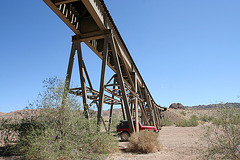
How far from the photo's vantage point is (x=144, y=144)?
8.39m

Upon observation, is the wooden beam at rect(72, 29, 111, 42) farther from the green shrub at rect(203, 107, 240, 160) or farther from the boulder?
the boulder

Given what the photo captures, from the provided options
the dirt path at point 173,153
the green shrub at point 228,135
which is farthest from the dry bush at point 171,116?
the green shrub at point 228,135

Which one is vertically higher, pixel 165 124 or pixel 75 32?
pixel 75 32

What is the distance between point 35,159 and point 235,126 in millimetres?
6434

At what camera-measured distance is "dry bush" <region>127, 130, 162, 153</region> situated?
8375 mm

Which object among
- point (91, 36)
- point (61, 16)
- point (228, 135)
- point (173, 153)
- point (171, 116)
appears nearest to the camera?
point (228, 135)

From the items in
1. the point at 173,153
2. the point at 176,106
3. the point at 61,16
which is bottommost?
A: the point at 173,153

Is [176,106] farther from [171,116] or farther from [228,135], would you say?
[228,135]

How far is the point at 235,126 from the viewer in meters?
5.42

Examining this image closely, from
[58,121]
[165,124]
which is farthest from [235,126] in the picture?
[165,124]

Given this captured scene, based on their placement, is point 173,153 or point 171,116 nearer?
point 173,153

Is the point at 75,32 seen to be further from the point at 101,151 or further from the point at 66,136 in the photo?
the point at 101,151

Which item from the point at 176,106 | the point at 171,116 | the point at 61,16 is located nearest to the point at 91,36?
the point at 61,16

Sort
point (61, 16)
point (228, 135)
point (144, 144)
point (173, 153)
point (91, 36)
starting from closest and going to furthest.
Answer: point (228, 135)
point (61, 16)
point (173, 153)
point (144, 144)
point (91, 36)
